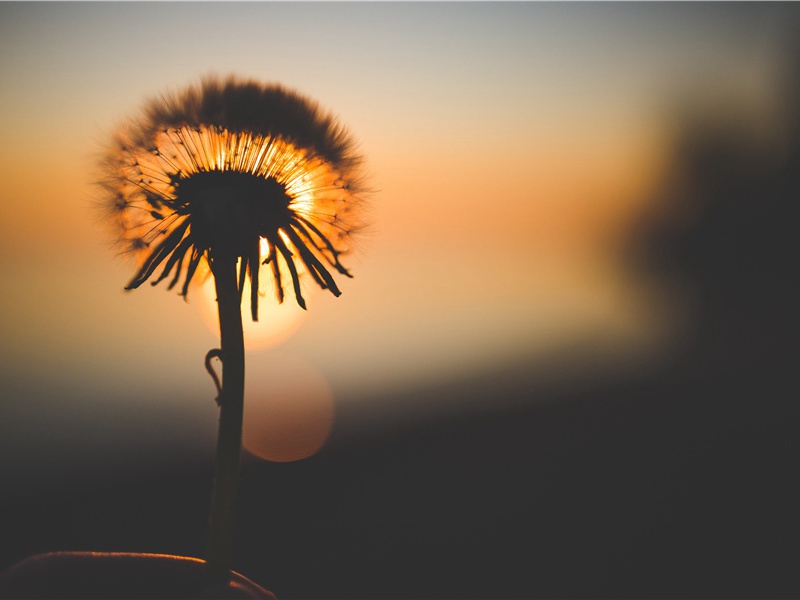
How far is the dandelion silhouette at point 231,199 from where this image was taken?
248 cm

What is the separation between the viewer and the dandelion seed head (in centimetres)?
254

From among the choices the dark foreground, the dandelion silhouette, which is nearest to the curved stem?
the dandelion silhouette

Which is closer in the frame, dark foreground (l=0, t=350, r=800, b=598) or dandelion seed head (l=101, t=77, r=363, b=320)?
dandelion seed head (l=101, t=77, r=363, b=320)

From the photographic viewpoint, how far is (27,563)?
2732mm

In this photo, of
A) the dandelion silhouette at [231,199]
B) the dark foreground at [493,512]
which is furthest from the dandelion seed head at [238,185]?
the dark foreground at [493,512]

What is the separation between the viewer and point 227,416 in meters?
2.46

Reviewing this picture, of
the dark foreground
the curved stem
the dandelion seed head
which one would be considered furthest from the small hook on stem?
the dark foreground

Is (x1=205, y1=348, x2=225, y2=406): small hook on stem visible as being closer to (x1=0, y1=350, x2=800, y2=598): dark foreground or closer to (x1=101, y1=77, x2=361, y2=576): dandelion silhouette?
(x1=101, y1=77, x2=361, y2=576): dandelion silhouette

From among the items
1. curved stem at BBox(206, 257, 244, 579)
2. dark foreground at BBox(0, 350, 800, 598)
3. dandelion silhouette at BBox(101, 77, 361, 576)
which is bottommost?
dark foreground at BBox(0, 350, 800, 598)

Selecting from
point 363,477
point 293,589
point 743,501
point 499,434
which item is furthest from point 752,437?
point 293,589

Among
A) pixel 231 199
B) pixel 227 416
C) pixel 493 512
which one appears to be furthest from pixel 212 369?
pixel 493 512

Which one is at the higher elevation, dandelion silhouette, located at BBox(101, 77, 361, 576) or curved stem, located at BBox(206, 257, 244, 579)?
dandelion silhouette, located at BBox(101, 77, 361, 576)

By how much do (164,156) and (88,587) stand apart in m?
1.72

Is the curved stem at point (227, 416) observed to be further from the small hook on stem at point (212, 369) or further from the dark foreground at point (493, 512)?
the dark foreground at point (493, 512)
